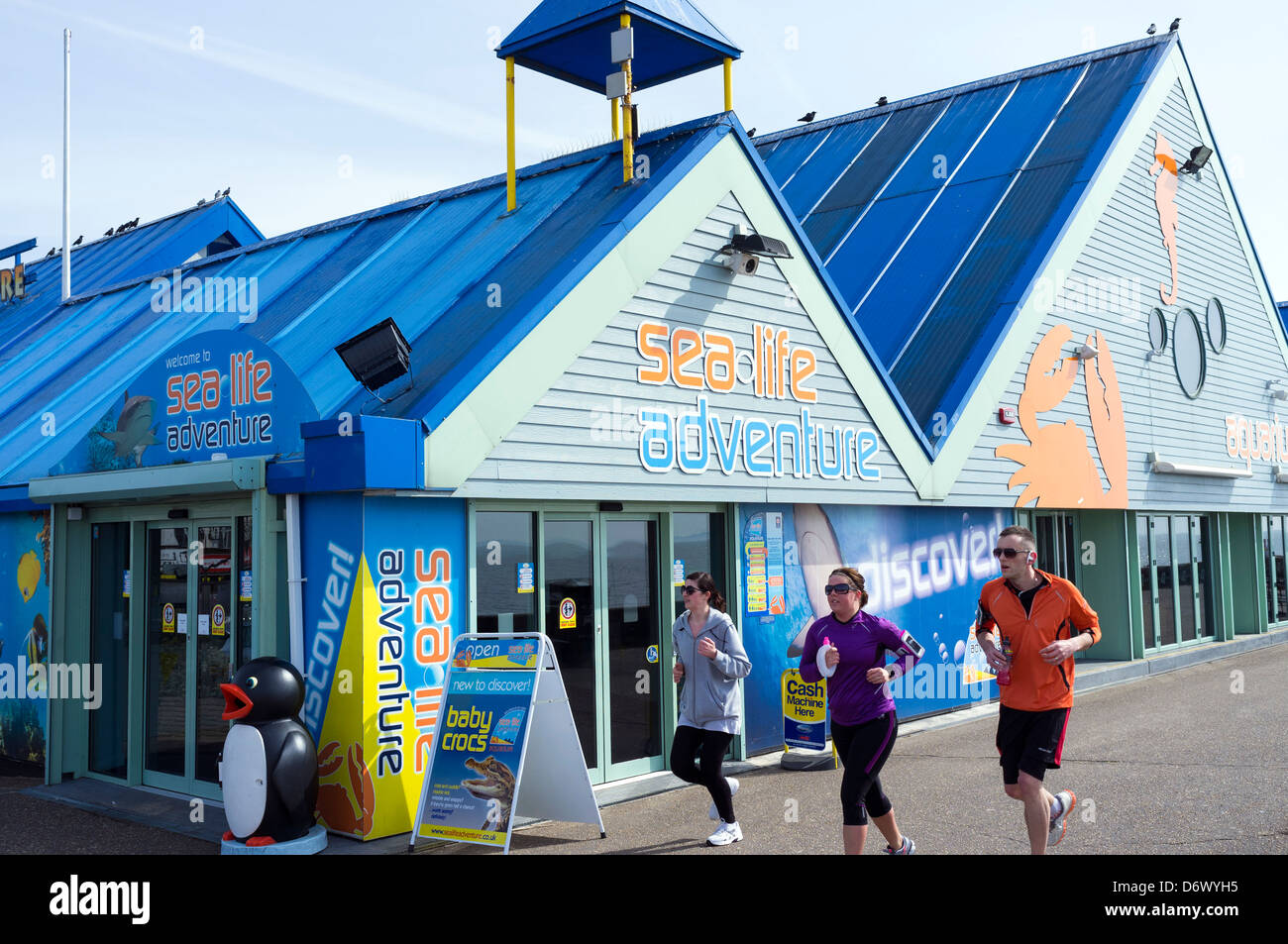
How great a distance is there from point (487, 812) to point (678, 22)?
304 inches

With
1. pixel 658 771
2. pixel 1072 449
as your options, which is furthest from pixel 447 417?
pixel 1072 449

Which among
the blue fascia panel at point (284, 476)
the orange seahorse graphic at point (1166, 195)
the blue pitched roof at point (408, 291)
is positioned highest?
the orange seahorse graphic at point (1166, 195)

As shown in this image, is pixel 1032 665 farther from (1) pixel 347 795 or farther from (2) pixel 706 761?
(1) pixel 347 795

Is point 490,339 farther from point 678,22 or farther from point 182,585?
point 678,22

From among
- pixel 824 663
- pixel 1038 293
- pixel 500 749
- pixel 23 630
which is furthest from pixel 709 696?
pixel 1038 293

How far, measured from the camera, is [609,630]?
9.66 m

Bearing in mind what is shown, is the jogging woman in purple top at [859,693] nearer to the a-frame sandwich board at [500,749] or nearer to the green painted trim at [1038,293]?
→ the a-frame sandwich board at [500,749]

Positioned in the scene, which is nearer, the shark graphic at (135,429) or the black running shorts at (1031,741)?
the black running shorts at (1031,741)

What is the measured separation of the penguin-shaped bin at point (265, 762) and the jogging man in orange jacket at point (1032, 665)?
14.7ft

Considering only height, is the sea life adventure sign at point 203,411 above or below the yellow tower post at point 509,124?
below

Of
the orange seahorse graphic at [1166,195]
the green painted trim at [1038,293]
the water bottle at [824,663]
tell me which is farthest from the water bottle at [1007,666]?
the orange seahorse graphic at [1166,195]

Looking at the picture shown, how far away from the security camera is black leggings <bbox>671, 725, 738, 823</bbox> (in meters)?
4.61

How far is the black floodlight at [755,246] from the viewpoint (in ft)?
34.0
